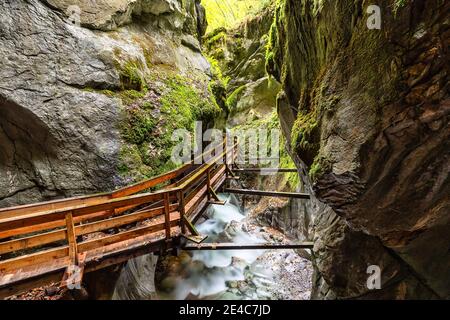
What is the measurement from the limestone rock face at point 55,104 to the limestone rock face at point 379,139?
19.0 ft

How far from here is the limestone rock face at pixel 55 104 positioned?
634 centimetres

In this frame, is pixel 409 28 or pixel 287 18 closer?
pixel 409 28

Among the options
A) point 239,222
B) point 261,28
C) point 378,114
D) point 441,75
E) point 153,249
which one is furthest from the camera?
point 261,28

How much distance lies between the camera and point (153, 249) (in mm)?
4855

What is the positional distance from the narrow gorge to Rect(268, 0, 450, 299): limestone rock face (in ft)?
0.08

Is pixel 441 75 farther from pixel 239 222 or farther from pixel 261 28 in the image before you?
pixel 261 28

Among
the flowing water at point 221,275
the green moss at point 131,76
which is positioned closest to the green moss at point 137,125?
the green moss at point 131,76

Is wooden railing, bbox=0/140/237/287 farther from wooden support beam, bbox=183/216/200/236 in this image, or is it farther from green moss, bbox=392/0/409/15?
green moss, bbox=392/0/409/15

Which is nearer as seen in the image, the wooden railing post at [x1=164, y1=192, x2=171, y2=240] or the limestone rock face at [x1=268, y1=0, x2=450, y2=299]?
the limestone rock face at [x1=268, y1=0, x2=450, y2=299]

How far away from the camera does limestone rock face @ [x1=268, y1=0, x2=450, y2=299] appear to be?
3.35m

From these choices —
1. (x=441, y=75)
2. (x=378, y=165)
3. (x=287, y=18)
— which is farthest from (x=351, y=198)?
(x=287, y=18)

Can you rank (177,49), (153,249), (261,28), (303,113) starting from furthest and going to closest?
(261,28) < (177,49) < (303,113) < (153,249)

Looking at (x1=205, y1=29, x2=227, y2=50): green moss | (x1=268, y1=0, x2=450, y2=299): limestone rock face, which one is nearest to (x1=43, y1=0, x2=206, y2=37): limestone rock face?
(x1=268, y1=0, x2=450, y2=299): limestone rock face

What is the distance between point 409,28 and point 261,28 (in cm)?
2469
